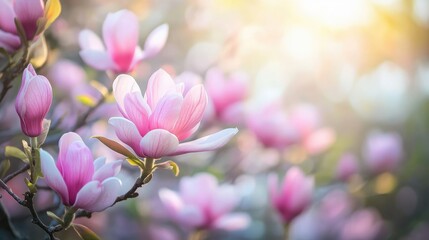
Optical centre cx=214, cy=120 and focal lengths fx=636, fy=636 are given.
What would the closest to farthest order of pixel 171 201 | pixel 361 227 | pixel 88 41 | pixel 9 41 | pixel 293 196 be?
pixel 9 41, pixel 88 41, pixel 171 201, pixel 293 196, pixel 361 227

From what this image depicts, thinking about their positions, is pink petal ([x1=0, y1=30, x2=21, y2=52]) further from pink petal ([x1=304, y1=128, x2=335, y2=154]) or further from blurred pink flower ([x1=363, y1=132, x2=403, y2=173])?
blurred pink flower ([x1=363, y1=132, x2=403, y2=173])

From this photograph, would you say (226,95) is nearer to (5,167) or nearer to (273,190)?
(273,190)

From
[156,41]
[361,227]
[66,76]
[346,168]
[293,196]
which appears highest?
[156,41]

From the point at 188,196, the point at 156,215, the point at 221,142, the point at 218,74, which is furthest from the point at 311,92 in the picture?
the point at 221,142

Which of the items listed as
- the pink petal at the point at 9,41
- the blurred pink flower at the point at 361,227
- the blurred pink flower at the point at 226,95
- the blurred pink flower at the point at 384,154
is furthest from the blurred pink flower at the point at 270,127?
the pink petal at the point at 9,41

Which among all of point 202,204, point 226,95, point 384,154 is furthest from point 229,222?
point 384,154

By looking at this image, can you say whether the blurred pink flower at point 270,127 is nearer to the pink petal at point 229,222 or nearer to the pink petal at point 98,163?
the pink petal at point 229,222
